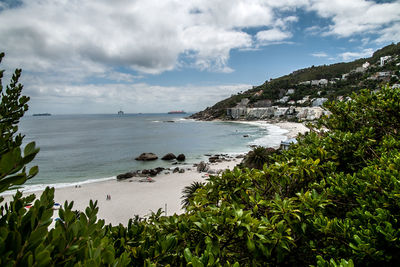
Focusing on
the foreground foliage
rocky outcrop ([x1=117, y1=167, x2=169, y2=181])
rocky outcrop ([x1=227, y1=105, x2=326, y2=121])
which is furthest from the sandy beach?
rocky outcrop ([x1=227, y1=105, x2=326, y2=121])

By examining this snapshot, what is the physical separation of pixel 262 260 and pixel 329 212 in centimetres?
142

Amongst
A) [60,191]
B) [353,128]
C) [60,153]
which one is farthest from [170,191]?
[60,153]

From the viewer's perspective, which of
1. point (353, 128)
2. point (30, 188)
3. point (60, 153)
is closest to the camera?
point (353, 128)

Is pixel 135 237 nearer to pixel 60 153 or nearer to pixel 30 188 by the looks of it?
pixel 30 188

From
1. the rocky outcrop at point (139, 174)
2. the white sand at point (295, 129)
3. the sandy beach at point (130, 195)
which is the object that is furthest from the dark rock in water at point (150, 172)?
the white sand at point (295, 129)

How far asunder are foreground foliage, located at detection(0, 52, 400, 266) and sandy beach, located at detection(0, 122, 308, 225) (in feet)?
45.0

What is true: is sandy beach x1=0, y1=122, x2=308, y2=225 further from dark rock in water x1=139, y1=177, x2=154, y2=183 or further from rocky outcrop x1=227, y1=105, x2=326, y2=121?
rocky outcrop x1=227, y1=105, x2=326, y2=121

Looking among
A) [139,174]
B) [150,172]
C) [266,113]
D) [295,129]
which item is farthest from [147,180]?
[266,113]

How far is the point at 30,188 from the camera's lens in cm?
2392

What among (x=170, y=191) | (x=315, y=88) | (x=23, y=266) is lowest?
(x=170, y=191)

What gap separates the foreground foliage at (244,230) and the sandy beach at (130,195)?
45.0 feet

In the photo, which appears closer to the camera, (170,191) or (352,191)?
(352,191)

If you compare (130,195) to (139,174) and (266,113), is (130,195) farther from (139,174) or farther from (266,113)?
(266,113)

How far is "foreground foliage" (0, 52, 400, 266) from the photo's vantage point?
1106 millimetres
